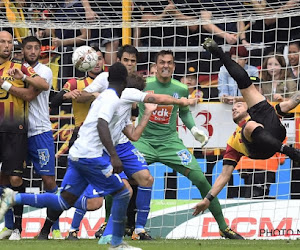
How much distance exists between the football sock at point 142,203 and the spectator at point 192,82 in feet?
9.58

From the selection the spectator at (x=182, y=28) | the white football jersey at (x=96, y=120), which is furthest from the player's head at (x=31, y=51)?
the white football jersey at (x=96, y=120)

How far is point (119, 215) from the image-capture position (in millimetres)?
8141

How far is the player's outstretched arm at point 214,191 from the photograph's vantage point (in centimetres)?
1033

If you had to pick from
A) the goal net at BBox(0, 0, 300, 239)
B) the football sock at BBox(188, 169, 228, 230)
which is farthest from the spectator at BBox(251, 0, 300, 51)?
the football sock at BBox(188, 169, 228, 230)

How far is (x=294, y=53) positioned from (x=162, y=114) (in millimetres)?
2800

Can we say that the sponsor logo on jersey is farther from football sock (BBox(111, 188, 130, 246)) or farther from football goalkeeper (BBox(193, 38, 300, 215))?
football sock (BBox(111, 188, 130, 246))

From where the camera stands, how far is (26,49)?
10.8 meters

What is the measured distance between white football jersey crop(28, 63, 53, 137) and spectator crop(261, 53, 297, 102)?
133 inches

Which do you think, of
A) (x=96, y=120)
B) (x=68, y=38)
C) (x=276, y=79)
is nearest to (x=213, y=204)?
(x=276, y=79)

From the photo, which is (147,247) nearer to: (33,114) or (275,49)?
(33,114)

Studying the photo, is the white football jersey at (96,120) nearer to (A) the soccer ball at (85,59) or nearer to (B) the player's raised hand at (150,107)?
(B) the player's raised hand at (150,107)

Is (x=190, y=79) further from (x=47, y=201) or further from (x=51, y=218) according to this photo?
(x=47, y=201)

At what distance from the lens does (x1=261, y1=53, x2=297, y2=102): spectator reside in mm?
12617

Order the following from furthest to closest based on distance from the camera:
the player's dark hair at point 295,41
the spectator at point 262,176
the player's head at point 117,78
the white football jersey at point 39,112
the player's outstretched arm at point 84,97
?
the player's dark hair at point 295,41 < the spectator at point 262,176 < the white football jersey at point 39,112 < the player's outstretched arm at point 84,97 < the player's head at point 117,78
